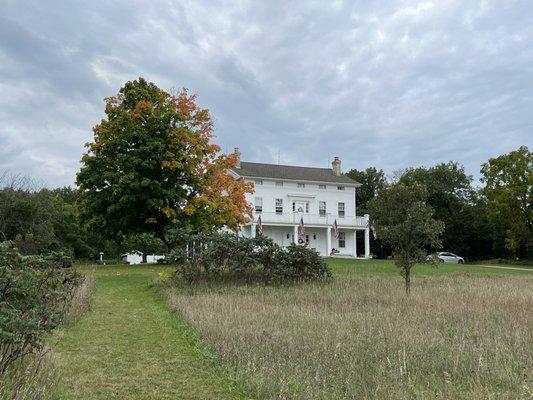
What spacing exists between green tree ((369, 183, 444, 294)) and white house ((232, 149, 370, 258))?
29.9 metres

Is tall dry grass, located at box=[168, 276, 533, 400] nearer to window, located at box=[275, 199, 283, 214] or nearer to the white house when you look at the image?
the white house

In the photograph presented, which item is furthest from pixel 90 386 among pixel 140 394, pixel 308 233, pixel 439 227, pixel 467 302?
pixel 308 233

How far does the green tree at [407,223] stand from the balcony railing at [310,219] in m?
29.8

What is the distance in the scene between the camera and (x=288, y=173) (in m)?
53.0

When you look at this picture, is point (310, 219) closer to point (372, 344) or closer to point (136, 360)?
point (372, 344)

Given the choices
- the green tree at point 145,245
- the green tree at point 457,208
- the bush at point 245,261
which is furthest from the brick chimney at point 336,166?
the bush at point 245,261

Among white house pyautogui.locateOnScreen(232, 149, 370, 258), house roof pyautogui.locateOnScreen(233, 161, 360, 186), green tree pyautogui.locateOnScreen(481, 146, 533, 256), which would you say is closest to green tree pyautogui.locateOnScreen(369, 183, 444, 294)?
white house pyautogui.locateOnScreen(232, 149, 370, 258)

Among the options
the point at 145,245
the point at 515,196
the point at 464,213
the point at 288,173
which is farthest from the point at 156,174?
the point at 464,213

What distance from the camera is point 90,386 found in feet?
21.7

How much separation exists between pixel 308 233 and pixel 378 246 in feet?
58.2

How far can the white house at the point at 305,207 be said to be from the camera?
1957 inches

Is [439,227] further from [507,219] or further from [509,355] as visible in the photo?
[507,219]

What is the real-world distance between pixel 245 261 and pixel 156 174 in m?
13.0

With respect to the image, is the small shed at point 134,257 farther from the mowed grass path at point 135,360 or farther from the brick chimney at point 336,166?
Result: the mowed grass path at point 135,360
